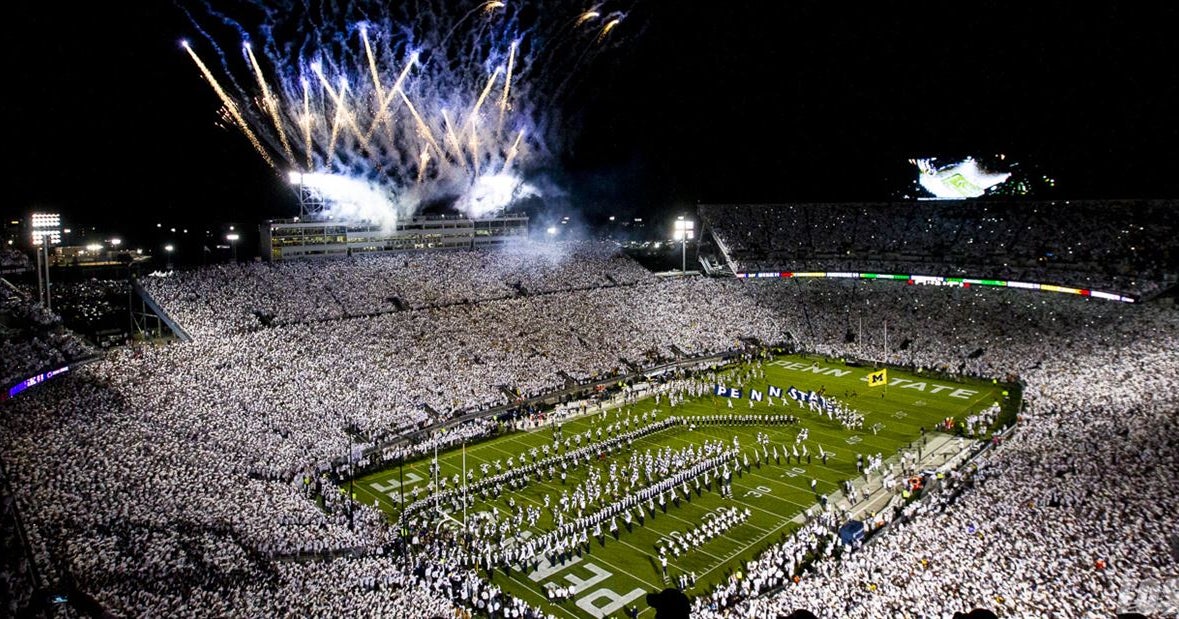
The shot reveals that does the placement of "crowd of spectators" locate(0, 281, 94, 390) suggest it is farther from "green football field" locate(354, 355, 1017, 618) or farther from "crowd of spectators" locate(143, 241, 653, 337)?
"green football field" locate(354, 355, 1017, 618)

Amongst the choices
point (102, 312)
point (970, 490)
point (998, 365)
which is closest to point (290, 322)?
point (102, 312)

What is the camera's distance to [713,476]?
71.8 ft

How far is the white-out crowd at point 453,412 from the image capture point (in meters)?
12.7

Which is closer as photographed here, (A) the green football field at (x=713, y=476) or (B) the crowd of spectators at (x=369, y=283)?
(A) the green football field at (x=713, y=476)

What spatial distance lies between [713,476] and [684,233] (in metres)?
30.8

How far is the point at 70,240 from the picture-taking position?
55.2 m

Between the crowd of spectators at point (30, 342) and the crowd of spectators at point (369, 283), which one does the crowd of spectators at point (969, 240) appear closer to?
the crowd of spectators at point (369, 283)

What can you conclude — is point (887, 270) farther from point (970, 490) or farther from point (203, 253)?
point (203, 253)

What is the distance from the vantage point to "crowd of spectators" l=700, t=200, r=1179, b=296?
38.5 meters

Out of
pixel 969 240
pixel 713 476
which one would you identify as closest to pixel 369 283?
pixel 713 476

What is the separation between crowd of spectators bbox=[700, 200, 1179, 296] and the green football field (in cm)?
1141

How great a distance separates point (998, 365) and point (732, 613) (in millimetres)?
27231

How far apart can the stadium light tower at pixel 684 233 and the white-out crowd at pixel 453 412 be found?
5.28m

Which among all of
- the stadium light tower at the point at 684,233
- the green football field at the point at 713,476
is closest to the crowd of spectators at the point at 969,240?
the stadium light tower at the point at 684,233
